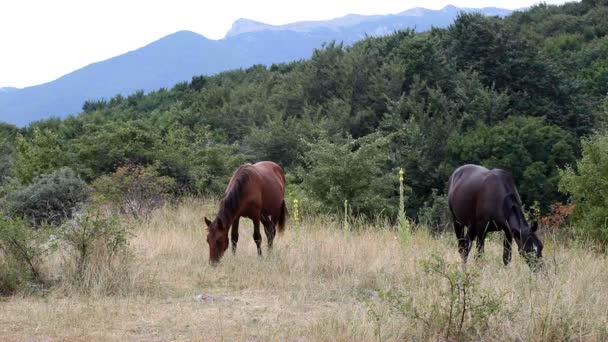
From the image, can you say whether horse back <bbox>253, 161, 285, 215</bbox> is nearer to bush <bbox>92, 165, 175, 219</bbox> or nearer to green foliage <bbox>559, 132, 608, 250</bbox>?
bush <bbox>92, 165, 175, 219</bbox>

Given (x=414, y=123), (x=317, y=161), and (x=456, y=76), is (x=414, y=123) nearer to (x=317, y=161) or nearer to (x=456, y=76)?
(x=456, y=76)

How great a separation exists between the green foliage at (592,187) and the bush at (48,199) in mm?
10193

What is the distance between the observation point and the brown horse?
369 inches

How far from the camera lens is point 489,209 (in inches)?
326

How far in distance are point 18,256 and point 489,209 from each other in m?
5.85

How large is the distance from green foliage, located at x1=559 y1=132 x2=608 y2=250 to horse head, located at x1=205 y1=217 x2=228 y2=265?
21.5 ft

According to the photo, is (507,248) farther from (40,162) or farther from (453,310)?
(40,162)

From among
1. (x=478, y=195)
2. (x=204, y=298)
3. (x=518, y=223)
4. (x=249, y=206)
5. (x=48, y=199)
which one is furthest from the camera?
(x=48, y=199)

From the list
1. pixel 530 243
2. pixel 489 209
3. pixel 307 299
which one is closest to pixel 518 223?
pixel 530 243

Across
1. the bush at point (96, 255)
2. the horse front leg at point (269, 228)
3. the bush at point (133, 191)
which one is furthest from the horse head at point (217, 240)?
the bush at point (133, 191)

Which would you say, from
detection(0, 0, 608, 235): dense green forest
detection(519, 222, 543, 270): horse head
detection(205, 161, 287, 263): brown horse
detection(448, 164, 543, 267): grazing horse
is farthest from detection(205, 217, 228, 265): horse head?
detection(0, 0, 608, 235): dense green forest

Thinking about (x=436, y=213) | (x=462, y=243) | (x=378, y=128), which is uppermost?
(x=462, y=243)

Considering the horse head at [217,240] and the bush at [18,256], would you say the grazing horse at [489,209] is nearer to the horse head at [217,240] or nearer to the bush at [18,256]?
the horse head at [217,240]

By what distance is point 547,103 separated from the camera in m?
31.3
